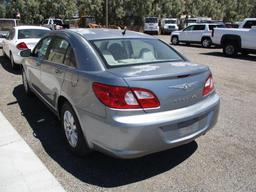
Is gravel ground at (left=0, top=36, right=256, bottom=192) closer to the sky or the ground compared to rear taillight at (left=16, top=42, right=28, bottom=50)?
closer to the ground

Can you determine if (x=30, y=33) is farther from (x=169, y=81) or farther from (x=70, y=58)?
(x=169, y=81)

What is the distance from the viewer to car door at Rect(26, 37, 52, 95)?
546 cm

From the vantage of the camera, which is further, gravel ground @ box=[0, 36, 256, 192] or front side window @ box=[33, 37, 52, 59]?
front side window @ box=[33, 37, 52, 59]

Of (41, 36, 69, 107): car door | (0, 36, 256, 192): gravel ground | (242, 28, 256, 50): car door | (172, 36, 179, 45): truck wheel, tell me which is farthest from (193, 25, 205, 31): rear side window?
(41, 36, 69, 107): car door

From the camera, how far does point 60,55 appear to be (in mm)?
4680

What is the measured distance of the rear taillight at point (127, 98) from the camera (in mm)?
3344

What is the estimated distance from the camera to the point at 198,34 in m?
21.5

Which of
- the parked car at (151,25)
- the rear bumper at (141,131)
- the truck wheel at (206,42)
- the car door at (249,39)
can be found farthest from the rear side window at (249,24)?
the parked car at (151,25)

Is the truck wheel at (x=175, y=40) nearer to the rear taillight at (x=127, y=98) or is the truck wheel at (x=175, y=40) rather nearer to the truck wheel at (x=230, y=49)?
the truck wheel at (x=230, y=49)

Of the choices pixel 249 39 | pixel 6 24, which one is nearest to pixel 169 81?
pixel 249 39

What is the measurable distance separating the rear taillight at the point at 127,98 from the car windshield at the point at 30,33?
766cm

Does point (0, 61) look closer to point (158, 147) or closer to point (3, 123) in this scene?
point (3, 123)

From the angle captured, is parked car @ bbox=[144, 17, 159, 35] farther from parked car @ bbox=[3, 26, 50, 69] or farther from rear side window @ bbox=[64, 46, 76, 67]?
rear side window @ bbox=[64, 46, 76, 67]

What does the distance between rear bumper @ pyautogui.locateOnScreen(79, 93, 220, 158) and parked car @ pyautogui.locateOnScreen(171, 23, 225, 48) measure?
59.0 ft
